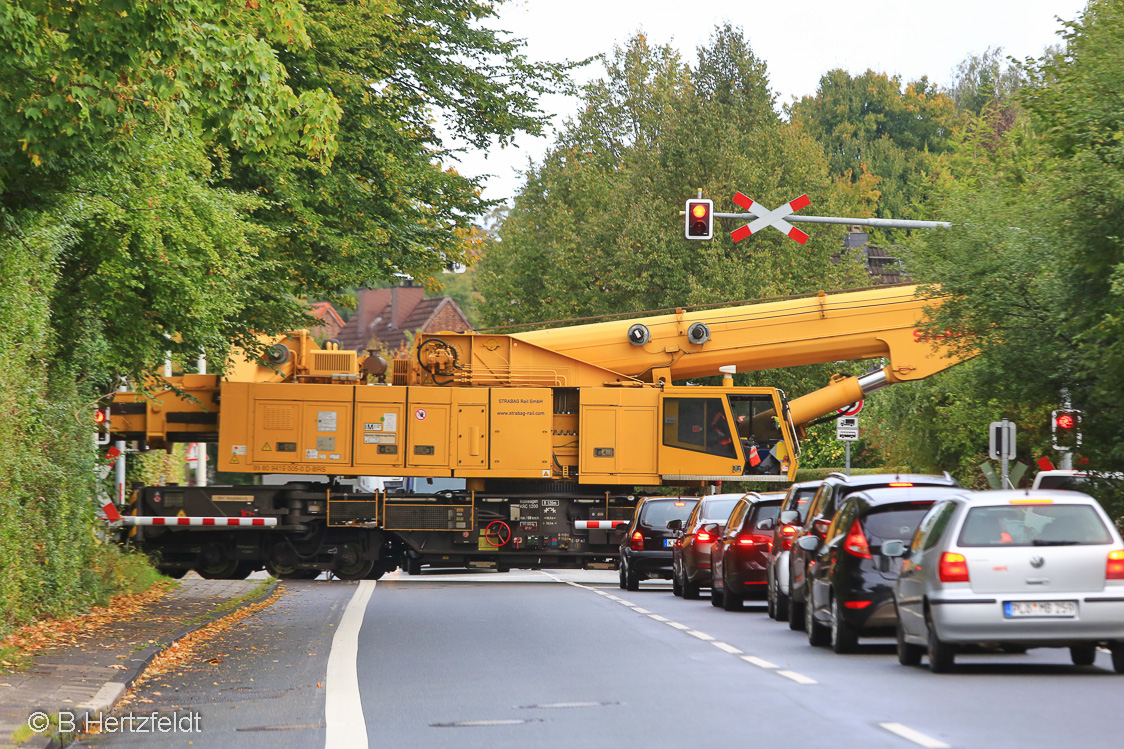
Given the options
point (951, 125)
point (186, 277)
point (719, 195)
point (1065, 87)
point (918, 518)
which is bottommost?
point (918, 518)

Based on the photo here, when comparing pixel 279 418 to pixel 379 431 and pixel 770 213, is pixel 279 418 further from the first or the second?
pixel 770 213

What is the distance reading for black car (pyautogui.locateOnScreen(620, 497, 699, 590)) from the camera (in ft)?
85.1

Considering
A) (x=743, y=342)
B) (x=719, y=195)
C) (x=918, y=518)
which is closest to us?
(x=918, y=518)

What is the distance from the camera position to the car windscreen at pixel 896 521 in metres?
13.9

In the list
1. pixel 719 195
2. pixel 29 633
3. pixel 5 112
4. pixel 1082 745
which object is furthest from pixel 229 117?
pixel 719 195

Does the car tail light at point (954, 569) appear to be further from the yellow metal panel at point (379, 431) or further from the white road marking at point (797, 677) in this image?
the yellow metal panel at point (379, 431)

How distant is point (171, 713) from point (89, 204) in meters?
6.71

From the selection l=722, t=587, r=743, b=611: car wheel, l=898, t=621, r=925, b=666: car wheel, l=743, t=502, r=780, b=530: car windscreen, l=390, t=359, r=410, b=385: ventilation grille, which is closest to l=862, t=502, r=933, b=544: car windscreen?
l=898, t=621, r=925, b=666: car wheel

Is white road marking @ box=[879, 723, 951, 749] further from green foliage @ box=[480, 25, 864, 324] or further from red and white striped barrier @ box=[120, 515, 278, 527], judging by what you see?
green foliage @ box=[480, 25, 864, 324]

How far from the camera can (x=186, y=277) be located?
17.2m

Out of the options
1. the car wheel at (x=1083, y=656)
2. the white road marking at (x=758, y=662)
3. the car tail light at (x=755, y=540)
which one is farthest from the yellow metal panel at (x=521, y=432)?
the car wheel at (x=1083, y=656)

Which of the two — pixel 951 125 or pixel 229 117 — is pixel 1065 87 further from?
pixel 951 125

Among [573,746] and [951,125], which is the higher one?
[951,125]

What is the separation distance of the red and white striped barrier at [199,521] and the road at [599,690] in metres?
9.34
